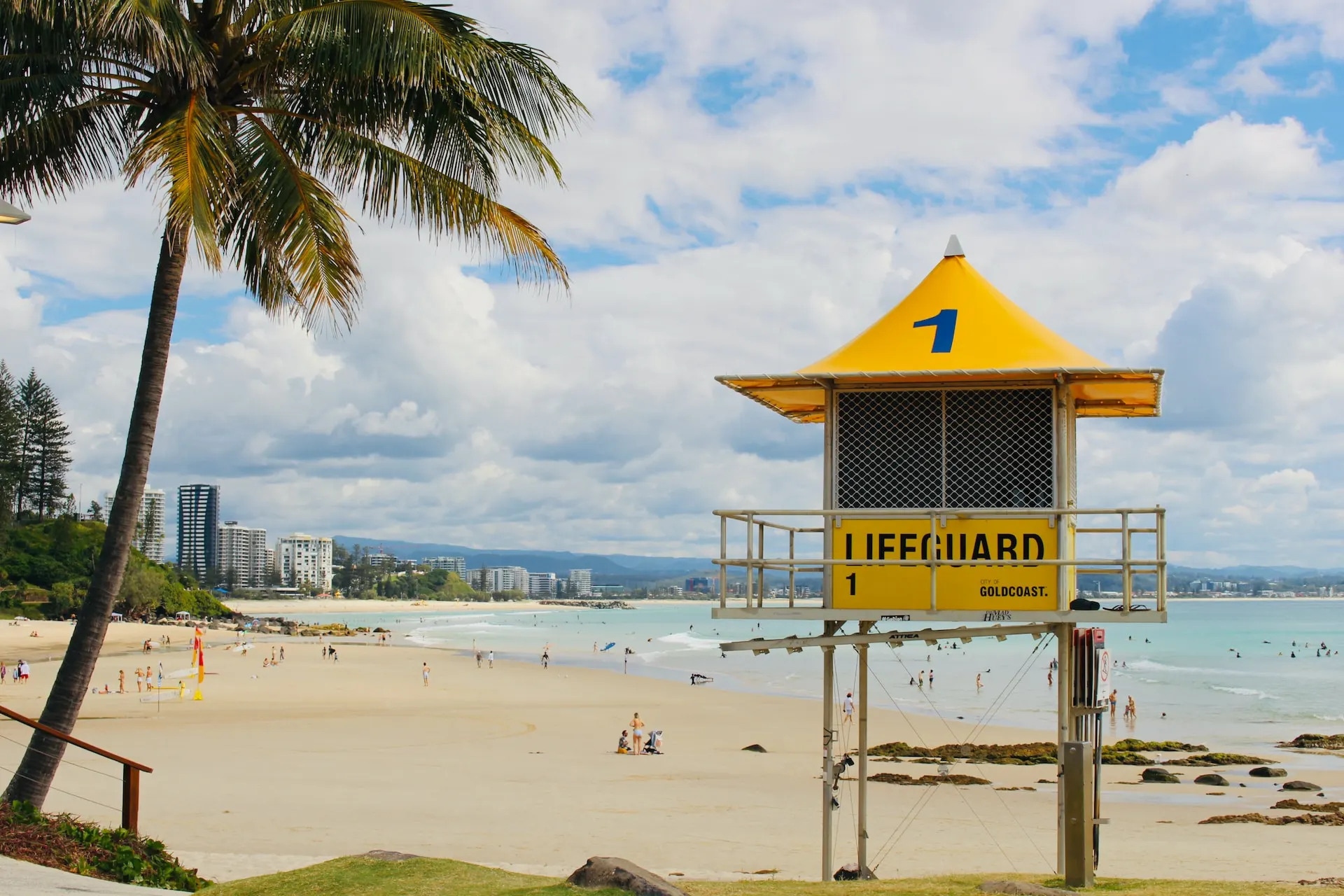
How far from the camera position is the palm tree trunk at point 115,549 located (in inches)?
430

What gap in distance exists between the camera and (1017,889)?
8398 millimetres

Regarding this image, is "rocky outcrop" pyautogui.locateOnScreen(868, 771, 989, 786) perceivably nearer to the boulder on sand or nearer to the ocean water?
the ocean water

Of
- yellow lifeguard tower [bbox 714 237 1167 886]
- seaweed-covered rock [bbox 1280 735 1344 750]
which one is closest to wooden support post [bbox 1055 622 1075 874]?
yellow lifeguard tower [bbox 714 237 1167 886]

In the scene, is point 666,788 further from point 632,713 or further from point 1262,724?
point 1262,724

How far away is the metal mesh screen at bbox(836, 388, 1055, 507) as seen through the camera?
36.0 ft

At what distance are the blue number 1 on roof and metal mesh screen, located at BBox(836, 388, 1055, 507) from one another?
44cm

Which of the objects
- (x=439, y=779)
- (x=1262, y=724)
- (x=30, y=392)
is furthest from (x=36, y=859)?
(x=30, y=392)

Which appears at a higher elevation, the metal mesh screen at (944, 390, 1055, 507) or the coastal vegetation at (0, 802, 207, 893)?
the metal mesh screen at (944, 390, 1055, 507)

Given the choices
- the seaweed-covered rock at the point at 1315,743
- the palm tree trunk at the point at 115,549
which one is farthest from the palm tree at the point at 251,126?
the seaweed-covered rock at the point at 1315,743

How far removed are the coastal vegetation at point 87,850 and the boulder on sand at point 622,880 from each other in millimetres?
4262

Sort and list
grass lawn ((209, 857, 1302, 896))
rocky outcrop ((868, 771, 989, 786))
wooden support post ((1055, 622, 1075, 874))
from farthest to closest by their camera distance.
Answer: rocky outcrop ((868, 771, 989, 786)) < wooden support post ((1055, 622, 1075, 874)) < grass lawn ((209, 857, 1302, 896))

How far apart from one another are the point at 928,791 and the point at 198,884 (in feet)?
57.0

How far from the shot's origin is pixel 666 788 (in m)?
24.7

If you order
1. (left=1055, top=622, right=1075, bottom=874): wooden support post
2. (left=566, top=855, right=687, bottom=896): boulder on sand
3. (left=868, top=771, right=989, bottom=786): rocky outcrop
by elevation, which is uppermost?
(left=1055, top=622, right=1075, bottom=874): wooden support post
